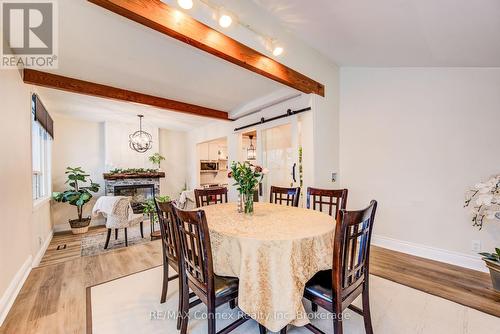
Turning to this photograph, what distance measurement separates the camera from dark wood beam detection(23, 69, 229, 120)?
9.39 ft

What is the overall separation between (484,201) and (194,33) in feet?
10.7

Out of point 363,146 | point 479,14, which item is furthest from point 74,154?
point 479,14

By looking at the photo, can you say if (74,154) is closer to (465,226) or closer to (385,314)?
(385,314)

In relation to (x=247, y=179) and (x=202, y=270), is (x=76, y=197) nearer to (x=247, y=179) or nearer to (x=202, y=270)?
(x=247, y=179)

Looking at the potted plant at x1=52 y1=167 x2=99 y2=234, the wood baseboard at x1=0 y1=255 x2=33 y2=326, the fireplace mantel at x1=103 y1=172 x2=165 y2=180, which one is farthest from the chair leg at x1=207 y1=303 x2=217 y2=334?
the fireplace mantel at x1=103 y1=172 x2=165 y2=180

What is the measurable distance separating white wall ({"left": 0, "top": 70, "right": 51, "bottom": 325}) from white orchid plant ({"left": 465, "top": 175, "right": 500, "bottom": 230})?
4524 millimetres

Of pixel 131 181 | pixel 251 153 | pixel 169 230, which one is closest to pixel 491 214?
pixel 169 230

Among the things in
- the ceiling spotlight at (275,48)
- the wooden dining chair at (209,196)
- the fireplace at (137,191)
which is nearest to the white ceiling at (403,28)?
the ceiling spotlight at (275,48)

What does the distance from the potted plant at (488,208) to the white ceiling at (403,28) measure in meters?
1.33

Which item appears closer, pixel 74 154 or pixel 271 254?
pixel 271 254

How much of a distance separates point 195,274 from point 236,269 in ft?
0.93

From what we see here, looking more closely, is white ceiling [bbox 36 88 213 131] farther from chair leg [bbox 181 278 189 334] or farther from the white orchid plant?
the white orchid plant

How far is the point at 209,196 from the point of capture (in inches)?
111

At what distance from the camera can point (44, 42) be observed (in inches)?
91.6
